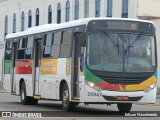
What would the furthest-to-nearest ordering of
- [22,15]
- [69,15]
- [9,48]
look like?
[22,15] → [69,15] → [9,48]

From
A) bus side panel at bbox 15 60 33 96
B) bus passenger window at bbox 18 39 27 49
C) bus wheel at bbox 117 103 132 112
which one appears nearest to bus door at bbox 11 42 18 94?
bus side panel at bbox 15 60 33 96

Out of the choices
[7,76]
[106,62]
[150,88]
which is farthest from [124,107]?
[7,76]

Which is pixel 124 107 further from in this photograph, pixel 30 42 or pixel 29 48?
pixel 30 42

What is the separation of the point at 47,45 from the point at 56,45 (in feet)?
3.29

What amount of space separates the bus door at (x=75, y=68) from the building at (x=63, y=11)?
1742 cm

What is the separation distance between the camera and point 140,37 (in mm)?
19422

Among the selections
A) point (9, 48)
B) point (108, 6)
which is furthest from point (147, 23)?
point (108, 6)

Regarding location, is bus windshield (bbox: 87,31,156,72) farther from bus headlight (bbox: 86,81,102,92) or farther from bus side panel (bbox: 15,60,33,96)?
bus side panel (bbox: 15,60,33,96)

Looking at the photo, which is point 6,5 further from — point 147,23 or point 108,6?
point 147,23

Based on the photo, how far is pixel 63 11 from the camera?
57469 millimetres

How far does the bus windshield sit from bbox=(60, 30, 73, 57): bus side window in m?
1.56

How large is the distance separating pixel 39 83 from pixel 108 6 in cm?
2780

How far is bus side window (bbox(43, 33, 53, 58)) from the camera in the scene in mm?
22203

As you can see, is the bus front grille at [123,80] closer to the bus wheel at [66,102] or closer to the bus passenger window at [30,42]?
the bus wheel at [66,102]
